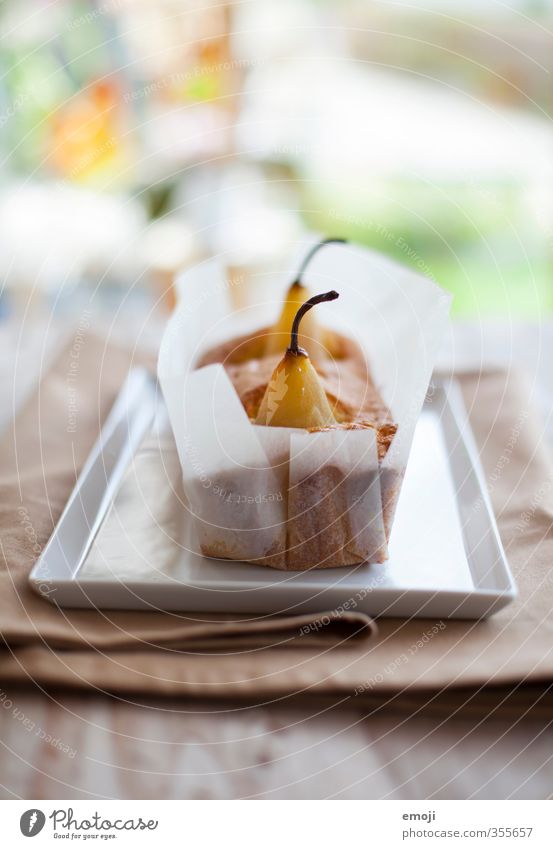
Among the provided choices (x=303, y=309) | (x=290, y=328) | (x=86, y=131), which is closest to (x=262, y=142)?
(x=86, y=131)

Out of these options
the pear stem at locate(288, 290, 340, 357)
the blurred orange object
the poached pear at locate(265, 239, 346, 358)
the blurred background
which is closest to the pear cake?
the pear stem at locate(288, 290, 340, 357)

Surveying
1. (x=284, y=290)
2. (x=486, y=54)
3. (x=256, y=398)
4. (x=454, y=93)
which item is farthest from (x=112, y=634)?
(x=454, y=93)

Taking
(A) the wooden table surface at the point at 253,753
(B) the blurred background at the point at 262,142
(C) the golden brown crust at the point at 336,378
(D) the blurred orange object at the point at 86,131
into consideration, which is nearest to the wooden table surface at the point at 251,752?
(A) the wooden table surface at the point at 253,753

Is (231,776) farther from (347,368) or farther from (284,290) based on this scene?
(284,290)

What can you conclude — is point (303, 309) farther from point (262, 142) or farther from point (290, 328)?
point (262, 142)
